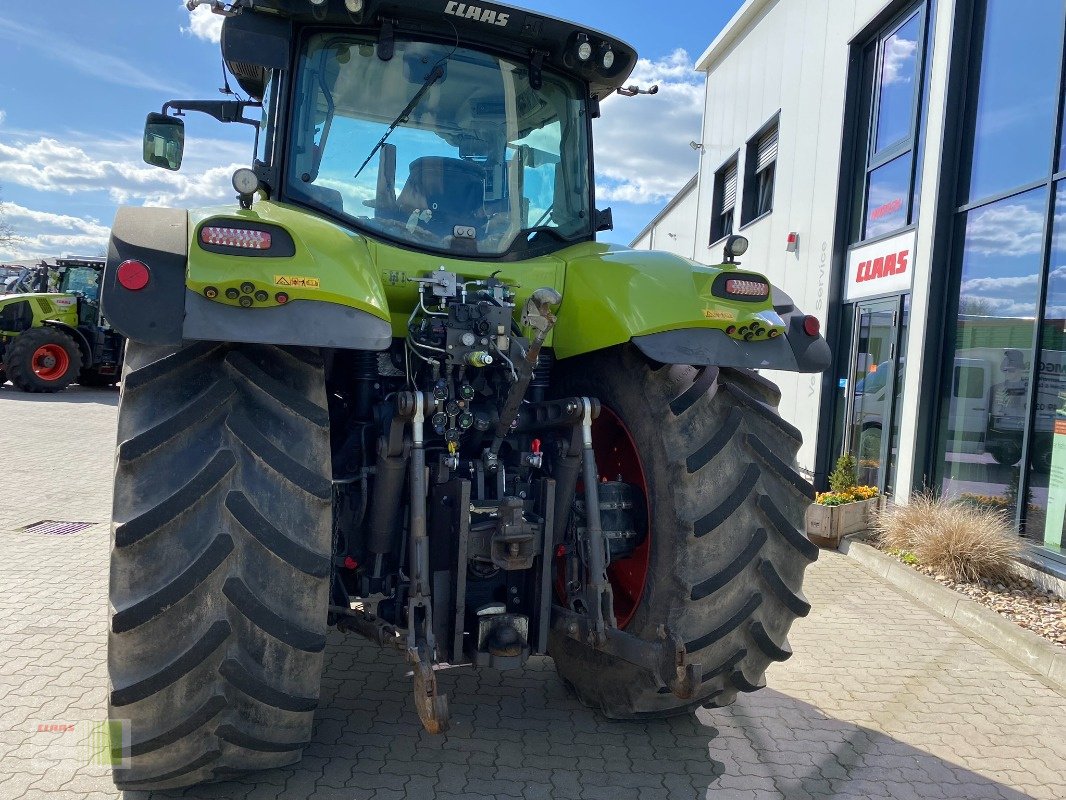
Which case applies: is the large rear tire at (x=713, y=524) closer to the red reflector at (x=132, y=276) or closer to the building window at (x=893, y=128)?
the red reflector at (x=132, y=276)

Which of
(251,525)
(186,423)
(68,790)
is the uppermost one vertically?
(186,423)

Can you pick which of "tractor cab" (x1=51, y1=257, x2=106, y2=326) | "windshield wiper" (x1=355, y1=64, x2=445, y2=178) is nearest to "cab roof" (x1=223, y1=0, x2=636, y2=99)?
"windshield wiper" (x1=355, y1=64, x2=445, y2=178)

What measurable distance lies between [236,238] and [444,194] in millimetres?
1212

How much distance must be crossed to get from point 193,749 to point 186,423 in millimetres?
985

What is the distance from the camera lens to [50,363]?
1694 centimetres

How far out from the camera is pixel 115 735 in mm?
2502

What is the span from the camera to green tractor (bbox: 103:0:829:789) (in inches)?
99.2

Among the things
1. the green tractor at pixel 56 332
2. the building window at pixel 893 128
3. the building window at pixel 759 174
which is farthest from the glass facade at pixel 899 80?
the green tractor at pixel 56 332

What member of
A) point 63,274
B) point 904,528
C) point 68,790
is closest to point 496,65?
point 68,790

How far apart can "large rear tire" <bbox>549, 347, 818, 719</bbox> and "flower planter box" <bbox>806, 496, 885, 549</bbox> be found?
4743 millimetres

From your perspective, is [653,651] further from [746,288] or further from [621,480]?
[746,288]

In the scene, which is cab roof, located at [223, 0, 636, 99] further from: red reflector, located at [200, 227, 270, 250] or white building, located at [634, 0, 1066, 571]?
white building, located at [634, 0, 1066, 571]

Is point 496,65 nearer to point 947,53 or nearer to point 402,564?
point 402,564

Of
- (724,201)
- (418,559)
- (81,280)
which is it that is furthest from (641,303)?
(81,280)
